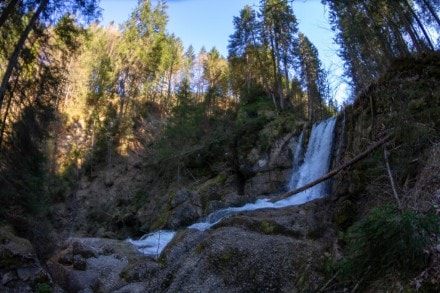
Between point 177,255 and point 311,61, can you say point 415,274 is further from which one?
point 311,61

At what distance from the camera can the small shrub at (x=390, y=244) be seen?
4145mm

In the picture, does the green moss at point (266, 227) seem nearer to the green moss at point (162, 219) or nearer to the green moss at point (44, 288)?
the green moss at point (44, 288)

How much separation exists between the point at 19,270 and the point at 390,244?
9.55 meters

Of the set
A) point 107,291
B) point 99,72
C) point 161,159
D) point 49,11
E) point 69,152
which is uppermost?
point 99,72

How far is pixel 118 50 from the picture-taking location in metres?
45.7

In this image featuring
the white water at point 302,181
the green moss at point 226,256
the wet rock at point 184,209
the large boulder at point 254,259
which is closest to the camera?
the large boulder at point 254,259

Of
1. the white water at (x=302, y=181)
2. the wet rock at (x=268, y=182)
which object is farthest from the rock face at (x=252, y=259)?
the wet rock at (x=268, y=182)

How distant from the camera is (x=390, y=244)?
4.35m

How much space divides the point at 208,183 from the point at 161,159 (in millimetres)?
7714

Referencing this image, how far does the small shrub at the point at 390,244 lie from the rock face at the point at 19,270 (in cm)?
847

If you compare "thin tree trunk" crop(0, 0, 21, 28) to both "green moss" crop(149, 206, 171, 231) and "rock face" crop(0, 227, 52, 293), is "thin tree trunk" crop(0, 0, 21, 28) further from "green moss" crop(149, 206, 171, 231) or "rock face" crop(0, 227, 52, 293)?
"green moss" crop(149, 206, 171, 231)

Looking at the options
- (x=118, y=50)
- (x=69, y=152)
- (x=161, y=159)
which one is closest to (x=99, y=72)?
(x=118, y=50)

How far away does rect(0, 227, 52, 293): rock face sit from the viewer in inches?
366

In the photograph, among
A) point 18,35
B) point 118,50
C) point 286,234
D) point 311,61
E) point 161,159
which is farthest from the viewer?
point 118,50
